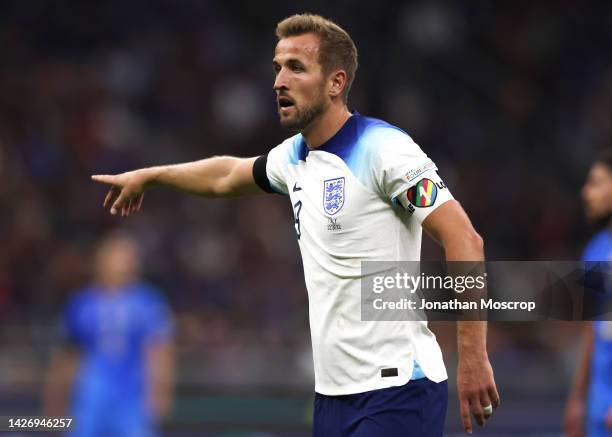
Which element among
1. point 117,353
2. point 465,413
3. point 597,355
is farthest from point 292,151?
point 117,353

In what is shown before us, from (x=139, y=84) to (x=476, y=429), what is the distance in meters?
7.53

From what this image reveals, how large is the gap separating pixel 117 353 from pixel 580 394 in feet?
13.3

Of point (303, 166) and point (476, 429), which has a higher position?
point (303, 166)

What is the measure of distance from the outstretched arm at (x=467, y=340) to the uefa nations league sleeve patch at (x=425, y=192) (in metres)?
0.05

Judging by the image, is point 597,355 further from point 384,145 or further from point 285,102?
point 285,102

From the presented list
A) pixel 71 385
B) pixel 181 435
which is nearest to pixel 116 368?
pixel 71 385

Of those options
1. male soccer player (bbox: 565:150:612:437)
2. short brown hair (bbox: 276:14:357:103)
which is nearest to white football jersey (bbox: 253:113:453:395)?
short brown hair (bbox: 276:14:357:103)

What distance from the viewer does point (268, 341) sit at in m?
12.1

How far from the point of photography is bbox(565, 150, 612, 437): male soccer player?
6137mm

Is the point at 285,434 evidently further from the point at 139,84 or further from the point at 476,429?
the point at 139,84

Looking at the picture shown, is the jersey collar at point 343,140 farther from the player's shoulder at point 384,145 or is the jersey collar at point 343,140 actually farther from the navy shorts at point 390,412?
the navy shorts at point 390,412

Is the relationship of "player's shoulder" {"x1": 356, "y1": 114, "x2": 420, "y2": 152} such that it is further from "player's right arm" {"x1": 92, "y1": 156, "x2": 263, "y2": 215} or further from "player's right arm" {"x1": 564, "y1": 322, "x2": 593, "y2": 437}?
"player's right arm" {"x1": 564, "y1": 322, "x2": 593, "y2": 437}

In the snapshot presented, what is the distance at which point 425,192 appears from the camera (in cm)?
407

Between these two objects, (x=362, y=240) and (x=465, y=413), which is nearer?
(x=465, y=413)
